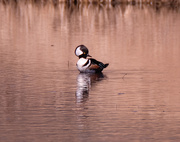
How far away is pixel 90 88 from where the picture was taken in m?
11.2

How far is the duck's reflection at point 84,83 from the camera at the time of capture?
10.2m

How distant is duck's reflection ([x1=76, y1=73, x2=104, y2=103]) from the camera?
33.6 ft

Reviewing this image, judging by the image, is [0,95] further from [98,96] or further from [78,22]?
[78,22]

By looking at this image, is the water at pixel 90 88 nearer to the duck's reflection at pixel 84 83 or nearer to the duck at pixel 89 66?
the duck's reflection at pixel 84 83

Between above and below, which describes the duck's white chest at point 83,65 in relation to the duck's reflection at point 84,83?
above

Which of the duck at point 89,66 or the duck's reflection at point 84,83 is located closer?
the duck's reflection at point 84,83

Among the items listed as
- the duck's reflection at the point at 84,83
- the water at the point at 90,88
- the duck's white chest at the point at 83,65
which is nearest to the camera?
the water at the point at 90,88

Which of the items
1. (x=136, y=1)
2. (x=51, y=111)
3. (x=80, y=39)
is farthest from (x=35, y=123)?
(x=136, y=1)

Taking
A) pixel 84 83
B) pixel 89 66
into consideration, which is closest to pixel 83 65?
pixel 89 66

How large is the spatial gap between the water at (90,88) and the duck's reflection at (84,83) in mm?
18

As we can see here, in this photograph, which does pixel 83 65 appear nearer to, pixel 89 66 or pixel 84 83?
pixel 89 66

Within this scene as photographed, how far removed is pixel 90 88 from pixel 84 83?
708 mm

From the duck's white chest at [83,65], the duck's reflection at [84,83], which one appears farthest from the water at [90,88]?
the duck's white chest at [83,65]

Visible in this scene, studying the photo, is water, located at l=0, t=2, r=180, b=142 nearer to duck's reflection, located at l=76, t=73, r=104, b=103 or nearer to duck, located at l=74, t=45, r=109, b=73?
duck's reflection, located at l=76, t=73, r=104, b=103
